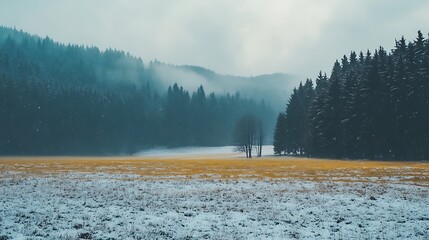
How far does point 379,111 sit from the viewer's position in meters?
64.1

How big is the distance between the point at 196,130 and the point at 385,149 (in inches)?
4543

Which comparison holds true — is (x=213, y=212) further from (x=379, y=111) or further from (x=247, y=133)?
(x=247, y=133)

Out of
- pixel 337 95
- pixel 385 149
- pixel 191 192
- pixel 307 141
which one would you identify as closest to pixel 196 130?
pixel 307 141

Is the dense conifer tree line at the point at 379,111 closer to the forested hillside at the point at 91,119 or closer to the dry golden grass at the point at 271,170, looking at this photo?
the dry golden grass at the point at 271,170

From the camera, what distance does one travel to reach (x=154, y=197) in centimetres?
2042

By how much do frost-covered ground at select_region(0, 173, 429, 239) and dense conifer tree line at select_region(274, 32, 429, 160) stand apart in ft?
132

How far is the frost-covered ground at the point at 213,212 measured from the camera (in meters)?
12.9

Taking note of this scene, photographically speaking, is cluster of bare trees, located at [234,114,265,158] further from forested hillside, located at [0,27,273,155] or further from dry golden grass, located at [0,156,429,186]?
forested hillside, located at [0,27,273,155]

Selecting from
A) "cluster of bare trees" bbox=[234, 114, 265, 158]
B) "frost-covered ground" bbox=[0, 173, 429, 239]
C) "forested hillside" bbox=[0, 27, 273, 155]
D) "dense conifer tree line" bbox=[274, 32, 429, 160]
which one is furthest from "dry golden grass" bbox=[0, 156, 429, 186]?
"forested hillside" bbox=[0, 27, 273, 155]

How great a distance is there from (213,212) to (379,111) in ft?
184

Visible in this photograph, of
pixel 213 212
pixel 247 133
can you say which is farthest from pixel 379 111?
pixel 213 212

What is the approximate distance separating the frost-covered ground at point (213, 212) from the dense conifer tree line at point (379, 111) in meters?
40.3

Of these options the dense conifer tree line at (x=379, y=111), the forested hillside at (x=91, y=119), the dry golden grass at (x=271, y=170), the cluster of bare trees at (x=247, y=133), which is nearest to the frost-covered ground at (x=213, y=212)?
the dry golden grass at (x=271, y=170)

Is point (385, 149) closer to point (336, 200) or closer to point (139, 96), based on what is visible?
point (336, 200)
